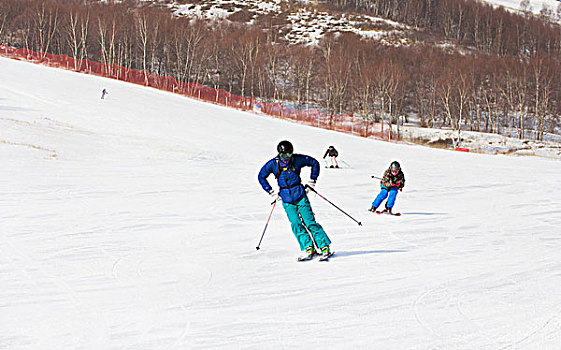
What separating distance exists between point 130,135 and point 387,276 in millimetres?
18832

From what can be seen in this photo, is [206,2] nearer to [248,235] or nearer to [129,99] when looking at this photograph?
[129,99]

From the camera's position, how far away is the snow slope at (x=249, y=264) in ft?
11.5

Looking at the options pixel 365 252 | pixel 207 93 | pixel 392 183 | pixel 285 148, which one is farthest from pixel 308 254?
pixel 207 93

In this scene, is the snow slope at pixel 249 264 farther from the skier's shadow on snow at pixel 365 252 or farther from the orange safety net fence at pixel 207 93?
the orange safety net fence at pixel 207 93

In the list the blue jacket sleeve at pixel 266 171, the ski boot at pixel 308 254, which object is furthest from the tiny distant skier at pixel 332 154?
the ski boot at pixel 308 254

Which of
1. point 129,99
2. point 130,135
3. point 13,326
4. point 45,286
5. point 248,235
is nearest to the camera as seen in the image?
point 13,326

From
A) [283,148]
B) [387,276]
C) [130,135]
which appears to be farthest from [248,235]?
[130,135]

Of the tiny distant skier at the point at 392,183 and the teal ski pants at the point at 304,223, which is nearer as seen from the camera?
the teal ski pants at the point at 304,223

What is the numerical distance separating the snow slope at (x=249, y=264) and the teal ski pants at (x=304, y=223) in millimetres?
367

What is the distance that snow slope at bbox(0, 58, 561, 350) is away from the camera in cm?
350

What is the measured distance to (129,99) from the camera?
31.1 meters

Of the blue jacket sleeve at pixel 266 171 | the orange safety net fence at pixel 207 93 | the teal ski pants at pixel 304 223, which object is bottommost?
the teal ski pants at pixel 304 223

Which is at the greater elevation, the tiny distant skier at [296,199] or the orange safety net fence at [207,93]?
the orange safety net fence at [207,93]

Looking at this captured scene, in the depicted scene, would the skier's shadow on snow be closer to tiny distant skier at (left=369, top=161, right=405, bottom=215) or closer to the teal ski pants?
the teal ski pants
